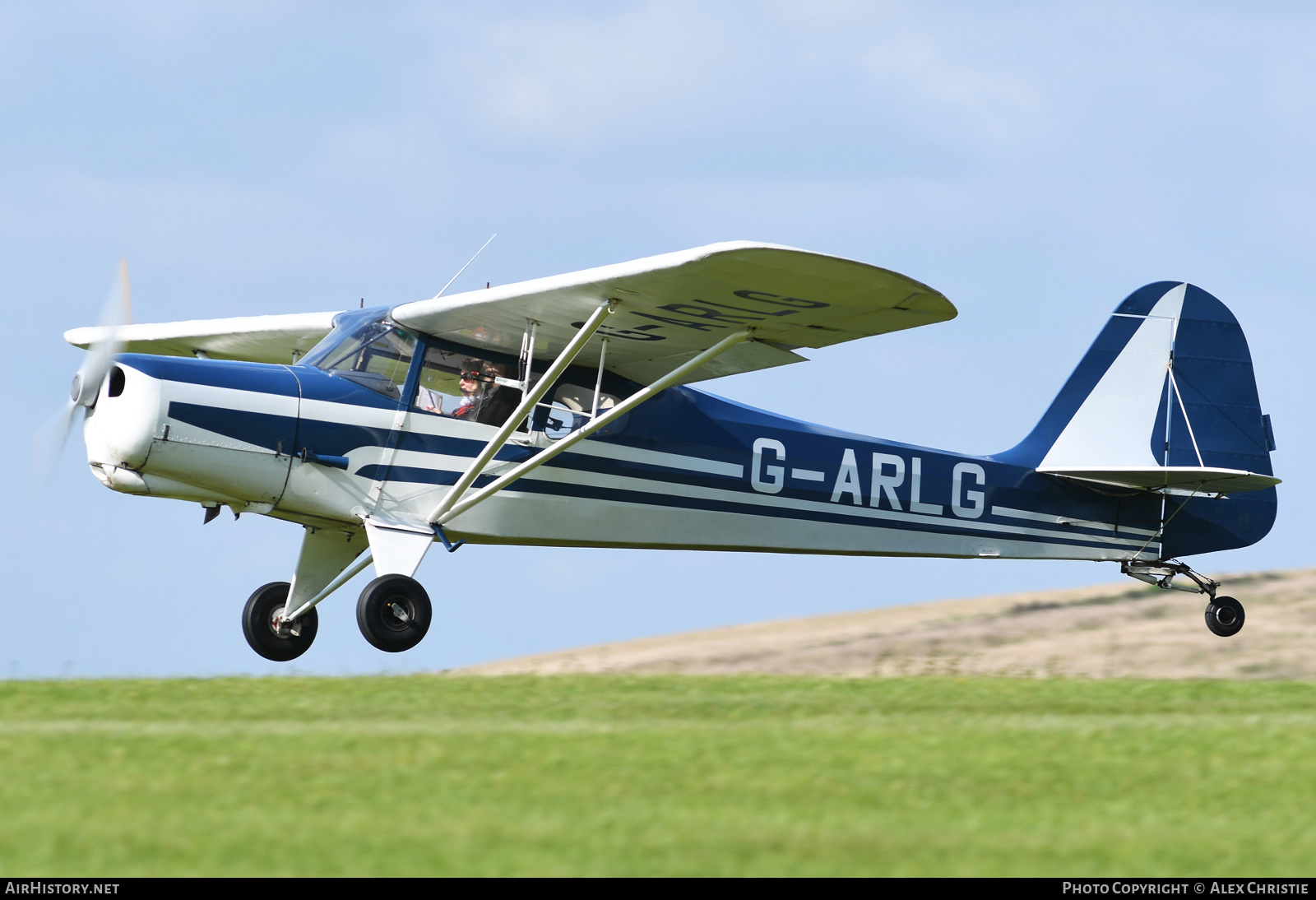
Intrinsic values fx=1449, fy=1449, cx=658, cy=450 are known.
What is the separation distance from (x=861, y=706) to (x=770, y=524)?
4.36 m

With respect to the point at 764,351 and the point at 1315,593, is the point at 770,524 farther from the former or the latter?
the point at 1315,593

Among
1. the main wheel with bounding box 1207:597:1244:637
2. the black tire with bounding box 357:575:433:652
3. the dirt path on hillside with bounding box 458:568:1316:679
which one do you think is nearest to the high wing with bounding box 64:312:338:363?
the black tire with bounding box 357:575:433:652

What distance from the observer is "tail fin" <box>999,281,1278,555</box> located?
14148mm

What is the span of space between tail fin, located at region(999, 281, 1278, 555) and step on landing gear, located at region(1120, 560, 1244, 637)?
0.19 meters

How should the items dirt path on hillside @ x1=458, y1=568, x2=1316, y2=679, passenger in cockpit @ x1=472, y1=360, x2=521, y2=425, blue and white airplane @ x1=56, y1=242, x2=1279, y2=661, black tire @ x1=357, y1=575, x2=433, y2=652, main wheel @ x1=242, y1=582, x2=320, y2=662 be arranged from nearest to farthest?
1. blue and white airplane @ x1=56, y1=242, x2=1279, y2=661
2. black tire @ x1=357, y1=575, x2=433, y2=652
3. passenger in cockpit @ x1=472, y1=360, x2=521, y2=425
4. main wheel @ x1=242, y1=582, x2=320, y2=662
5. dirt path on hillside @ x1=458, y1=568, x2=1316, y2=679

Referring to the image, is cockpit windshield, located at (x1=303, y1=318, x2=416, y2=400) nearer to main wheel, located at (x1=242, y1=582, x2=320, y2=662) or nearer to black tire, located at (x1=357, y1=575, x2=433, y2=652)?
black tire, located at (x1=357, y1=575, x2=433, y2=652)

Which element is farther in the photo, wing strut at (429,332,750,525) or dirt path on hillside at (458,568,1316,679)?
dirt path on hillside at (458,568,1316,679)

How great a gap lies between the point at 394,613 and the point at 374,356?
206 centimetres

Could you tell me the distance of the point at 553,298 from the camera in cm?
1070

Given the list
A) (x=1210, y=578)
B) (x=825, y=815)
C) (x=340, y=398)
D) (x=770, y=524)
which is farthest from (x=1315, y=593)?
(x=825, y=815)

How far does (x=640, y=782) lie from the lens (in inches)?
236

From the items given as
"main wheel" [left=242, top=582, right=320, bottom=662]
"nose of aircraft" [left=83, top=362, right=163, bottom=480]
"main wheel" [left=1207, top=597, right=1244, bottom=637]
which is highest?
"nose of aircraft" [left=83, top=362, right=163, bottom=480]

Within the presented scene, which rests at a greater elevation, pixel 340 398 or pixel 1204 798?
pixel 340 398

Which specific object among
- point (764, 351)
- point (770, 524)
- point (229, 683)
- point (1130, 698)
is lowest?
point (229, 683)
